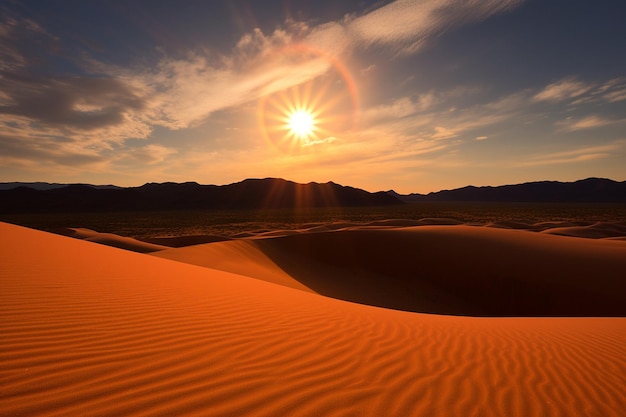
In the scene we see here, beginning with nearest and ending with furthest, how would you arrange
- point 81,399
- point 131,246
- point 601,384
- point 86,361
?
point 81,399 → point 86,361 → point 601,384 → point 131,246

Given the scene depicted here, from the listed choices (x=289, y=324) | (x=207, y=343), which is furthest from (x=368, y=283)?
(x=207, y=343)

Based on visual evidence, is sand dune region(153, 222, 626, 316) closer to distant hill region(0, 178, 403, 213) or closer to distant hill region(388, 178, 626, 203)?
distant hill region(0, 178, 403, 213)

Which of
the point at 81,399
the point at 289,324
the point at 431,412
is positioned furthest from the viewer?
the point at 289,324

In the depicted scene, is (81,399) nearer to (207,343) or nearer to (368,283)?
(207,343)

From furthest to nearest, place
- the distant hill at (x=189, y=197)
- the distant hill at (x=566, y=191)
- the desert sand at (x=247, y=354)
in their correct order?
1. the distant hill at (x=566, y=191)
2. the distant hill at (x=189, y=197)
3. the desert sand at (x=247, y=354)

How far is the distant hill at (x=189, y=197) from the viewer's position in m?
101

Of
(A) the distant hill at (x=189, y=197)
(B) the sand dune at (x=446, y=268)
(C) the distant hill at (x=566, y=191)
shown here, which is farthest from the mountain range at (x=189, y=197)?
(B) the sand dune at (x=446, y=268)

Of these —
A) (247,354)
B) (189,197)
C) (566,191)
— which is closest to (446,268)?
(247,354)

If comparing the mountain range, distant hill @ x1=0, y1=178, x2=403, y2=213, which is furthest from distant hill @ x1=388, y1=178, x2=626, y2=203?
distant hill @ x1=0, y1=178, x2=403, y2=213

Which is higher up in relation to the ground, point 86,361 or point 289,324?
point 86,361

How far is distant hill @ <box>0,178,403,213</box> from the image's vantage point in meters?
101

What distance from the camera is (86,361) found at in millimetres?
2373

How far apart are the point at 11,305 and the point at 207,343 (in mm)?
2030

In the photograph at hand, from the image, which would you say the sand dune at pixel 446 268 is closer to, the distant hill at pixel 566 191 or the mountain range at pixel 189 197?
the mountain range at pixel 189 197
